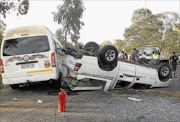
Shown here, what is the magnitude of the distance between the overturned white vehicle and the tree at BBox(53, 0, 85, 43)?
1990 cm

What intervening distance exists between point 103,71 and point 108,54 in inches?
22.0

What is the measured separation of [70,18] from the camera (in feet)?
82.8

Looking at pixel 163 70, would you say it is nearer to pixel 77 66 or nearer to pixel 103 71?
pixel 103 71

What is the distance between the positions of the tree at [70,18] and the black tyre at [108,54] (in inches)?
798

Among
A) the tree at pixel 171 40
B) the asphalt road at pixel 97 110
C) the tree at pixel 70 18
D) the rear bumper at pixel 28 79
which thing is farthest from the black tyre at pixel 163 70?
the tree at pixel 171 40

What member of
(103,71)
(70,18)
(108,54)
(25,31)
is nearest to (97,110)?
(103,71)

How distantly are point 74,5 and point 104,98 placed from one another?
22.0m

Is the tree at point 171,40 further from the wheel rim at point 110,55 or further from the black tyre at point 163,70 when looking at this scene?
the wheel rim at point 110,55

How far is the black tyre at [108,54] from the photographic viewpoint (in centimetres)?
528

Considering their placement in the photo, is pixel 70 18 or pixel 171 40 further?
pixel 171 40

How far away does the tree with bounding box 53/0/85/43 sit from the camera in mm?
24800

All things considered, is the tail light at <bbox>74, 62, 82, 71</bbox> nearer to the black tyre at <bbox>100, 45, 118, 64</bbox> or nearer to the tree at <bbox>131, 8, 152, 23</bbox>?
the black tyre at <bbox>100, 45, 118, 64</bbox>

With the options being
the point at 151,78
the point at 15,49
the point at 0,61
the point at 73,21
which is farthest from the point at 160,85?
the point at 73,21

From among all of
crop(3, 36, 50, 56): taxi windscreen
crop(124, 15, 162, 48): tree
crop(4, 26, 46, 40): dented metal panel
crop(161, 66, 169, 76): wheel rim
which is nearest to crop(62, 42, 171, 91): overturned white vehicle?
crop(161, 66, 169, 76): wheel rim
